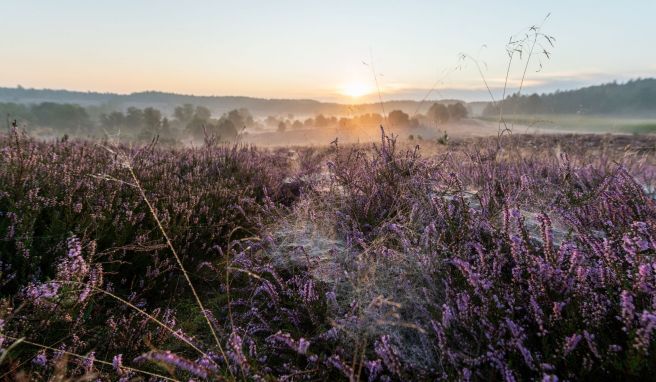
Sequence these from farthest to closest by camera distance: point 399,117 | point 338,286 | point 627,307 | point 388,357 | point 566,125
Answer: point 399,117, point 566,125, point 338,286, point 388,357, point 627,307

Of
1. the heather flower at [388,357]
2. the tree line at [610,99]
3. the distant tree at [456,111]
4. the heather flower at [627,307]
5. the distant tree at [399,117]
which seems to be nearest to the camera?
the heather flower at [627,307]

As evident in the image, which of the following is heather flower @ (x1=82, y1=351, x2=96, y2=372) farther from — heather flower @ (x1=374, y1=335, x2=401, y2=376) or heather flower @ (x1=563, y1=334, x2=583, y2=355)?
heather flower @ (x1=563, y1=334, x2=583, y2=355)

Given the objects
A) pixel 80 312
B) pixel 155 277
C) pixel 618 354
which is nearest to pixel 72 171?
pixel 155 277

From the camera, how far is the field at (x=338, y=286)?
4.74 feet

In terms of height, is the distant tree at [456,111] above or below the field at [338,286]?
above

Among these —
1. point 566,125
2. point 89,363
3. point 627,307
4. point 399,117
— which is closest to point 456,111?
point 399,117

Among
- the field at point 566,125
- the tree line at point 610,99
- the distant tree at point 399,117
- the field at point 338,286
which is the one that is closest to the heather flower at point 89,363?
the field at point 338,286

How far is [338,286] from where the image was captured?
2.24 m

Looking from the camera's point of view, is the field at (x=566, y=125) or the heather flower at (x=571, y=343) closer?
the heather flower at (x=571, y=343)

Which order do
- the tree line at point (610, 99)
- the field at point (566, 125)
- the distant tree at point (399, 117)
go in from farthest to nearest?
the tree line at point (610, 99) → the distant tree at point (399, 117) → the field at point (566, 125)

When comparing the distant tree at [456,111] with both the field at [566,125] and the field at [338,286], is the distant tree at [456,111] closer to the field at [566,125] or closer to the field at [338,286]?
the field at [566,125]

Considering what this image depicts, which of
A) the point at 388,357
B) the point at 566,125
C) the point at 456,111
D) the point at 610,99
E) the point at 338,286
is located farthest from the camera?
the point at 610,99

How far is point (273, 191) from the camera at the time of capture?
Answer: 4.51m

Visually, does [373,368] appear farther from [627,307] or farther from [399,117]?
[399,117]
